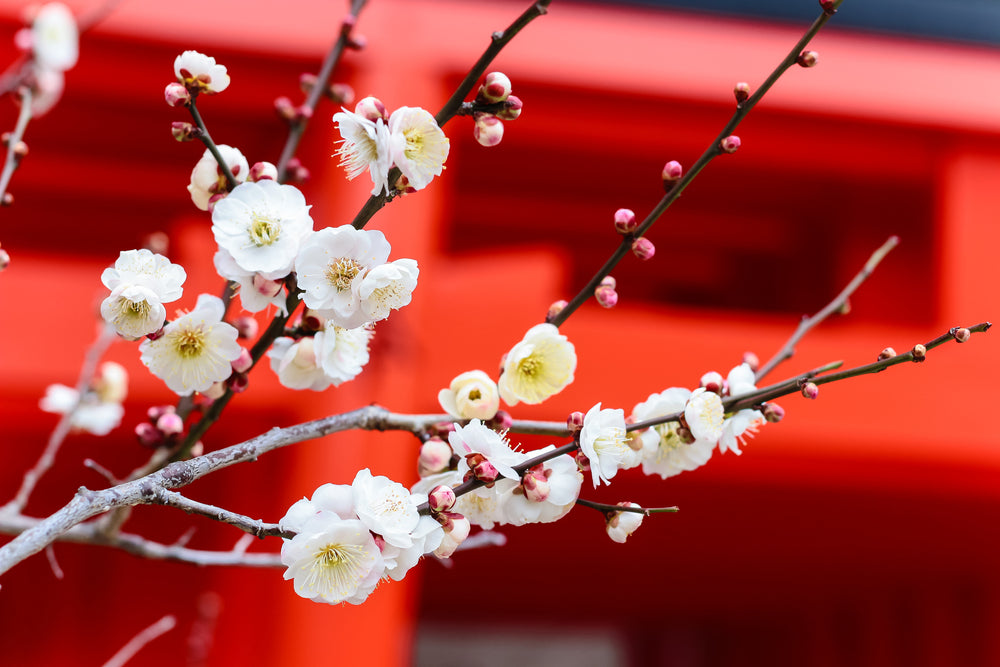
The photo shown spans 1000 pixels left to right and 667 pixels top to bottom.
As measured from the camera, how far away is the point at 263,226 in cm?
47

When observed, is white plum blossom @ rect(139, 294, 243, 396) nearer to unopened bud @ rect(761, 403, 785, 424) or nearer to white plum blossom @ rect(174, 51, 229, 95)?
white plum blossom @ rect(174, 51, 229, 95)

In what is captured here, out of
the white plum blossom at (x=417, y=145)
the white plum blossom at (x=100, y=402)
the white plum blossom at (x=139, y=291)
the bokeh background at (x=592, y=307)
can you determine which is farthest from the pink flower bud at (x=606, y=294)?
the bokeh background at (x=592, y=307)

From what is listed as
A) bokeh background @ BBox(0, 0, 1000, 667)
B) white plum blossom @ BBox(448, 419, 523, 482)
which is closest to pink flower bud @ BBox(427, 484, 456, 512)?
white plum blossom @ BBox(448, 419, 523, 482)

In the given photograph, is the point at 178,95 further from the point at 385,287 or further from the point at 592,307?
the point at 592,307

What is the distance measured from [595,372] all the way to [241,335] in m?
1.77

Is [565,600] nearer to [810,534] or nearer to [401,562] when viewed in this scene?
[810,534]

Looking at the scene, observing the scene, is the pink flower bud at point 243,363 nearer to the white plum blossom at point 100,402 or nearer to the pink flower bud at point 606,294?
the pink flower bud at point 606,294

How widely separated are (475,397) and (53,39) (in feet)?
1.12

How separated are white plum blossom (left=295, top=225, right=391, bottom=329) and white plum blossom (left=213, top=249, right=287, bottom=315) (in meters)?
0.03

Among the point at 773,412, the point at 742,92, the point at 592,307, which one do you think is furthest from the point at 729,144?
the point at 592,307

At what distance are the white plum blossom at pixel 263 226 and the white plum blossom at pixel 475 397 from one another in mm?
112

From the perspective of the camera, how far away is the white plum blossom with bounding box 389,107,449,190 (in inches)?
18.4

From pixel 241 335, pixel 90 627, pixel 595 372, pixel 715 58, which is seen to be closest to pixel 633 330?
pixel 595 372

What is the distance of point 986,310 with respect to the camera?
2.69 metres
